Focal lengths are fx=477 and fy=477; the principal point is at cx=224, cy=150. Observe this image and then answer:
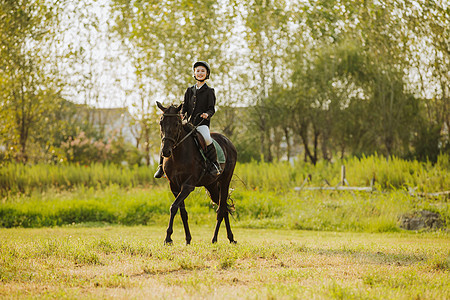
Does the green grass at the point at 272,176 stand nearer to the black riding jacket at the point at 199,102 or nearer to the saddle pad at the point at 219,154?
the saddle pad at the point at 219,154

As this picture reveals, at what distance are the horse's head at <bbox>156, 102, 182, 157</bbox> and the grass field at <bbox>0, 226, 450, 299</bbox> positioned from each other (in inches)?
62.3

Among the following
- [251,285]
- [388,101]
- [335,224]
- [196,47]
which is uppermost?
[196,47]

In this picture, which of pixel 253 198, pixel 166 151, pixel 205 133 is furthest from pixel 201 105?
pixel 253 198

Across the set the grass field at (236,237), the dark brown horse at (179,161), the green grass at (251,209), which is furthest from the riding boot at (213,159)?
the green grass at (251,209)

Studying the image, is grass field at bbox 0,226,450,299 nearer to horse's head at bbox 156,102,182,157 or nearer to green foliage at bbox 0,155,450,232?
horse's head at bbox 156,102,182,157

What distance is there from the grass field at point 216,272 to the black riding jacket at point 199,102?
93.9 inches

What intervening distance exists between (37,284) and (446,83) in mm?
19211

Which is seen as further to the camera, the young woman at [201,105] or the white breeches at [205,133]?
the young woman at [201,105]

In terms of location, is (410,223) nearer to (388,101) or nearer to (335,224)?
(335,224)

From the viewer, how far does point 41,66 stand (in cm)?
2025

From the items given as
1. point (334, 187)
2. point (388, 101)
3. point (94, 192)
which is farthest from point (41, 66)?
point (388, 101)

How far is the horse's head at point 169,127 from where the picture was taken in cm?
762

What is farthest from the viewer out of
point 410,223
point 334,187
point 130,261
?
point 334,187

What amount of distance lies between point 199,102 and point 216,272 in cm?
368
